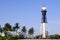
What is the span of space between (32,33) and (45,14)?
47.2 feet

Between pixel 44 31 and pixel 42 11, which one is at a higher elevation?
pixel 42 11

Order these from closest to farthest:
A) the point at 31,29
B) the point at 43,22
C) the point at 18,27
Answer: the point at 43,22 → the point at 18,27 → the point at 31,29

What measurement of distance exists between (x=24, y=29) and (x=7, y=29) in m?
13.4

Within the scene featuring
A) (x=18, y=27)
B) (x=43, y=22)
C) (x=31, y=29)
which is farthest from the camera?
(x=31, y=29)

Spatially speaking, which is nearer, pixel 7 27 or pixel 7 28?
pixel 7 27

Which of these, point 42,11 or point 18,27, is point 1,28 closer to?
point 18,27

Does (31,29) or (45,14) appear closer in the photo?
(45,14)

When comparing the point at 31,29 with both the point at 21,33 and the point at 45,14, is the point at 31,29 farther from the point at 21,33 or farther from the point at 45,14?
the point at 45,14

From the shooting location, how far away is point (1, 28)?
99.7 m

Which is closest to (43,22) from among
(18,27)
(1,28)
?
(18,27)

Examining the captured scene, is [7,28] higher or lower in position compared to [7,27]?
lower

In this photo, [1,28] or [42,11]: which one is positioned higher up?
[42,11]

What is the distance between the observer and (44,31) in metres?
96.1

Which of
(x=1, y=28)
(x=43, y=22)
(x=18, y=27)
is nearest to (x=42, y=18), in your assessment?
(x=43, y=22)
